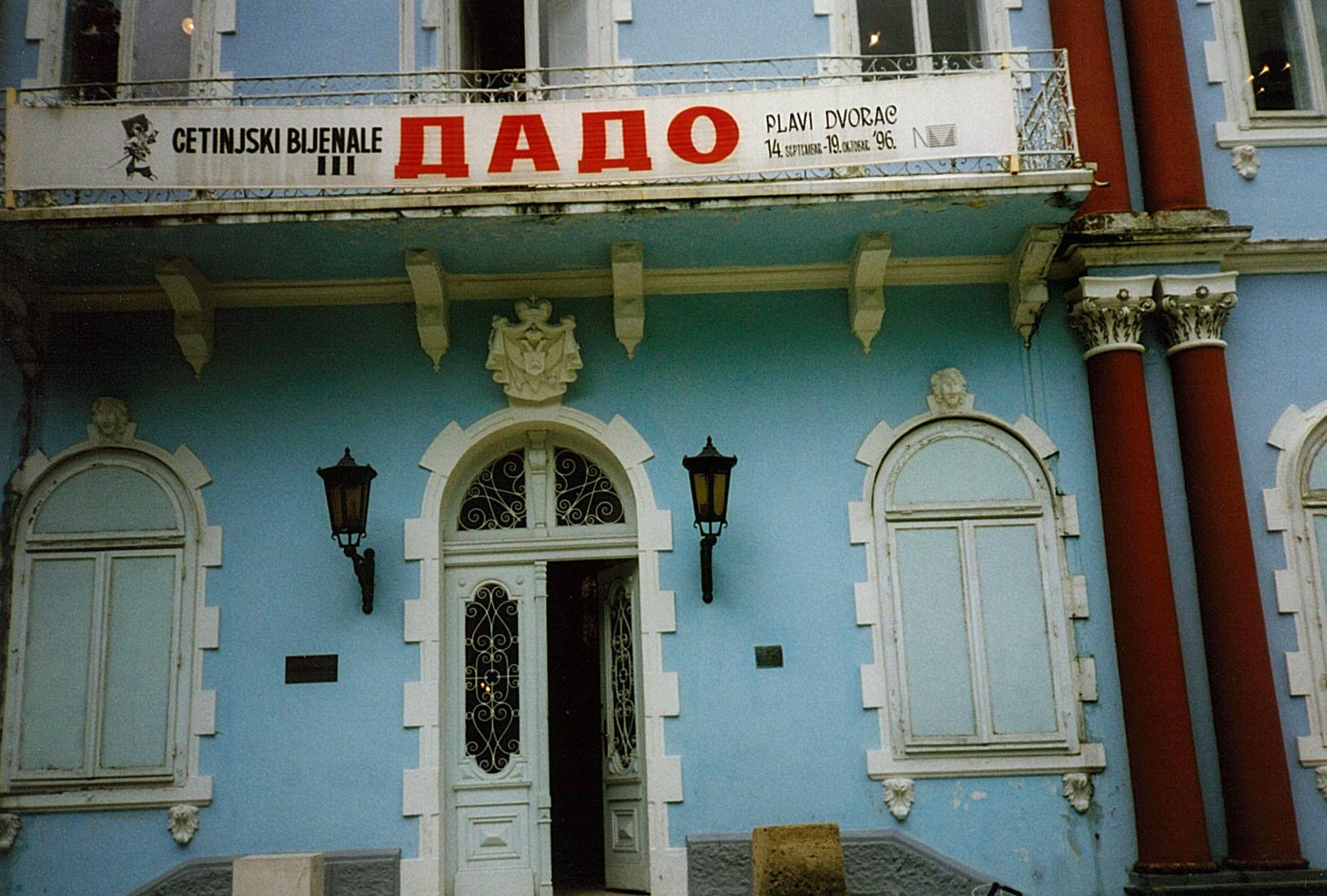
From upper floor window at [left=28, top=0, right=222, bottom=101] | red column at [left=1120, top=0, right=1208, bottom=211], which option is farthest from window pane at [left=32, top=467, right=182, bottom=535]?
red column at [left=1120, top=0, right=1208, bottom=211]

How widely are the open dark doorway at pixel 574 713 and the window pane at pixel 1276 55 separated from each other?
7215 mm

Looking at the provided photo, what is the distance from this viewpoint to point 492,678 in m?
9.48

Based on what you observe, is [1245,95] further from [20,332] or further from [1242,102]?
[20,332]

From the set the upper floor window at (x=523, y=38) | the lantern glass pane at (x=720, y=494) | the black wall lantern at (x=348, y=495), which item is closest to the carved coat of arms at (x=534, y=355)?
the black wall lantern at (x=348, y=495)

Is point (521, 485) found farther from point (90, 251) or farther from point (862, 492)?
point (90, 251)

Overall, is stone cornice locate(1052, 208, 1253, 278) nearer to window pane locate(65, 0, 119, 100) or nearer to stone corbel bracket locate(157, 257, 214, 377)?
stone corbel bracket locate(157, 257, 214, 377)

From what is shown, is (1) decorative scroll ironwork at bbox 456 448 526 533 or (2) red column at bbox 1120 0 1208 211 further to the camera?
(1) decorative scroll ironwork at bbox 456 448 526 533

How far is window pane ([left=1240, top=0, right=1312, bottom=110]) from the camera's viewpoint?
33.3 feet

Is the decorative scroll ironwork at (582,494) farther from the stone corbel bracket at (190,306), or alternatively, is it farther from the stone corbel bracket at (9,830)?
the stone corbel bracket at (9,830)

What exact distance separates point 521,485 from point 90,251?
358 cm

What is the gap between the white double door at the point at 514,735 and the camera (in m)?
9.17

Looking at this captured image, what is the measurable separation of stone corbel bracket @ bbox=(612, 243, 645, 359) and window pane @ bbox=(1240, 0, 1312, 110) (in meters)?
5.27

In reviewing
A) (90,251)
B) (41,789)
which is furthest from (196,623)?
(90,251)

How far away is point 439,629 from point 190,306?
121 inches
